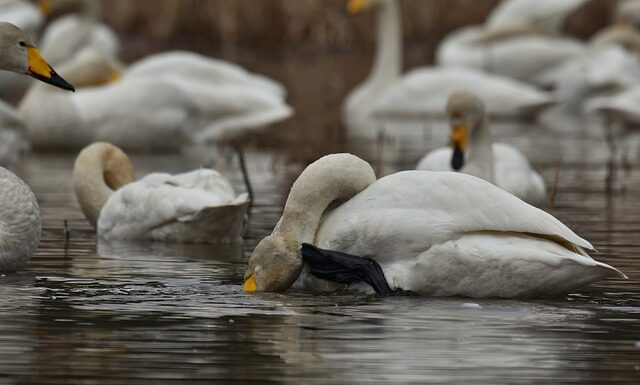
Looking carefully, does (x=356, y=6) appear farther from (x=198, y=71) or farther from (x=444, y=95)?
(x=198, y=71)

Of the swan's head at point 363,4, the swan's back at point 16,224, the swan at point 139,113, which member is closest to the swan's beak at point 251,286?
the swan's back at point 16,224

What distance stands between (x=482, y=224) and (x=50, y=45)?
15.1 m

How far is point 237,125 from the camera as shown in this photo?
53.8 feet

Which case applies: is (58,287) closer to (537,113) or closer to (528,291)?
(528,291)

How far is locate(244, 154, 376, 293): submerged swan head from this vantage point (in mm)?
7465

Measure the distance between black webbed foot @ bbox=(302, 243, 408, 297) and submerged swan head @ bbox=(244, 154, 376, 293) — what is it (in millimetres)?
114

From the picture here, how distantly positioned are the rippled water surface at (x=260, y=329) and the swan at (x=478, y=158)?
6.10ft

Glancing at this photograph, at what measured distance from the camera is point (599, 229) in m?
10.1

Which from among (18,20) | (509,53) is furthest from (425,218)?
(509,53)

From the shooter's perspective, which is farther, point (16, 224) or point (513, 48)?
point (513, 48)

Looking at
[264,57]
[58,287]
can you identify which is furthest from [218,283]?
[264,57]

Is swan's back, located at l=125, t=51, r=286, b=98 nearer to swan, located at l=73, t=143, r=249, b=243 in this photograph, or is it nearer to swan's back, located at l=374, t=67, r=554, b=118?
swan's back, located at l=374, t=67, r=554, b=118

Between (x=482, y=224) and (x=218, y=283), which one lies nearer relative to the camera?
(x=482, y=224)

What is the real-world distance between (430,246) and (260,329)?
3.32 feet
